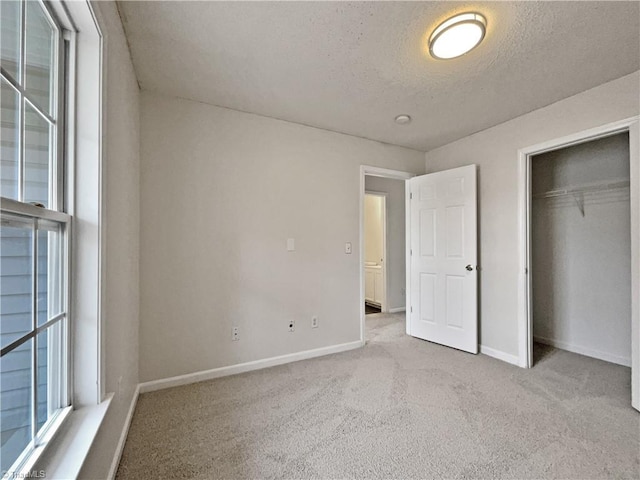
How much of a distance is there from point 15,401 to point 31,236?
491 millimetres

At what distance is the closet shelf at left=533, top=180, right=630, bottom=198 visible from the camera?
9.24 ft

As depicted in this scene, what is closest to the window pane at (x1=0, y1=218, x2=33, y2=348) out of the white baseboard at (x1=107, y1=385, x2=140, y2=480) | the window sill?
the window sill

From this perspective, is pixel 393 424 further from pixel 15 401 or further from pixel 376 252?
pixel 376 252

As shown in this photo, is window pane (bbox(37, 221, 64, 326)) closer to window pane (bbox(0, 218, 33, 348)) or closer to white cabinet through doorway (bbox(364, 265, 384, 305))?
window pane (bbox(0, 218, 33, 348))

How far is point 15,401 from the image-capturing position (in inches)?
32.8

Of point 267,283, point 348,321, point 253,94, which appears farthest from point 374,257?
point 253,94

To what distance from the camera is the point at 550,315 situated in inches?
134

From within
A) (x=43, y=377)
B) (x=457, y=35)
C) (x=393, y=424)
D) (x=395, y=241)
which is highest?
(x=457, y=35)

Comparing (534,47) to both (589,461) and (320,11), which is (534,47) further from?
(589,461)

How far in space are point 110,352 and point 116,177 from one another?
87 cm

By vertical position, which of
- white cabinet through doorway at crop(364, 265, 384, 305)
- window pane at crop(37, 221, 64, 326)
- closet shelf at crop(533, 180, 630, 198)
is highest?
closet shelf at crop(533, 180, 630, 198)

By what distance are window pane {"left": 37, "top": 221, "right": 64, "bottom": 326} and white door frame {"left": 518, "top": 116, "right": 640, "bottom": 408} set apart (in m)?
3.33

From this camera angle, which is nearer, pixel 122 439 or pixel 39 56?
pixel 39 56

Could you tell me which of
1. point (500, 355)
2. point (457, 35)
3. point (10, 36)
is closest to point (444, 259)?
point (500, 355)
